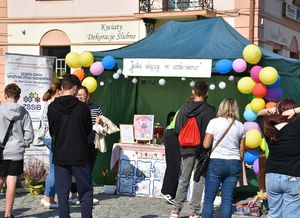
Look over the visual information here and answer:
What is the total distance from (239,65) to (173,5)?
11.8 meters

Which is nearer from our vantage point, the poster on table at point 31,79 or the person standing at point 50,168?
the person standing at point 50,168

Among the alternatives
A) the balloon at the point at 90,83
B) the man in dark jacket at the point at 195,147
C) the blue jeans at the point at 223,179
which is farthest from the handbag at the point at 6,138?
the balloon at the point at 90,83

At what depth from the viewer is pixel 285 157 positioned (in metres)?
5.54

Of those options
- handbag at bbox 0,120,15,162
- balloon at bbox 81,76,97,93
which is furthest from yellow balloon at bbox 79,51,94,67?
handbag at bbox 0,120,15,162

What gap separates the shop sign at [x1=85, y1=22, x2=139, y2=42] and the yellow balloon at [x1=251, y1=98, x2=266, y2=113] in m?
12.0

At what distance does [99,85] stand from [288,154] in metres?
5.48

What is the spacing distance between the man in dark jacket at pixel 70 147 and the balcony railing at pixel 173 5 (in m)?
13.5

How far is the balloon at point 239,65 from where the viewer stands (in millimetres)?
8570

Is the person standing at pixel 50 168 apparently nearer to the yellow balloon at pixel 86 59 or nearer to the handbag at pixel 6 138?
the handbag at pixel 6 138

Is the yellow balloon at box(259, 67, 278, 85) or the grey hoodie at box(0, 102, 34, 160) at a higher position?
the yellow balloon at box(259, 67, 278, 85)

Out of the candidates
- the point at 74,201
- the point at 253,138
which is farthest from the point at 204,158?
the point at 74,201

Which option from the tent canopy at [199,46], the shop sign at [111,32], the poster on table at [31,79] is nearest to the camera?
the tent canopy at [199,46]

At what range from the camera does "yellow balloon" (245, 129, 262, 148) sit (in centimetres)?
850

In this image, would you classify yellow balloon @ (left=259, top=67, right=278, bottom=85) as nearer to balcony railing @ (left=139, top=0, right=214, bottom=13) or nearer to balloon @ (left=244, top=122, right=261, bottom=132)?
balloon @ (left=244, top=122, right=261, bottom=132)
